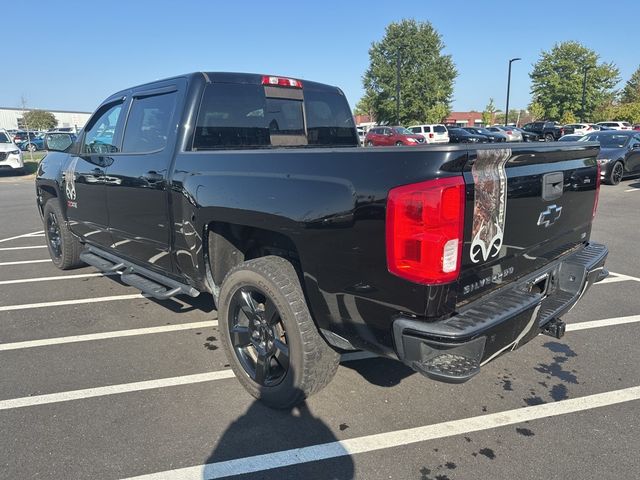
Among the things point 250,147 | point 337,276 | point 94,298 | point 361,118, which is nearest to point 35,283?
point 94,298

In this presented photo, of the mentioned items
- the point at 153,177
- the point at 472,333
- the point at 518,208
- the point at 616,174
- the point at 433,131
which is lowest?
the point at 616,174

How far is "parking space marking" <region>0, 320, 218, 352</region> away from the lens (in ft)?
12.6

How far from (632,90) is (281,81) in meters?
82.4

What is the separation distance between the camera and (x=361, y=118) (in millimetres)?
87375

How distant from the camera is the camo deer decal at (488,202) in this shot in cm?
213

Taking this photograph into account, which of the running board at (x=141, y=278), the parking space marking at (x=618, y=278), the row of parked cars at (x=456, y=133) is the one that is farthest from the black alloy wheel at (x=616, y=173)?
the running board at (x=141, y=278)

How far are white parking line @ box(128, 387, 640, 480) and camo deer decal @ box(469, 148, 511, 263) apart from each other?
1.06 m

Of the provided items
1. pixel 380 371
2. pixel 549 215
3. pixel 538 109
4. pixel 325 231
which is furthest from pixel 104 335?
pixel 538 109

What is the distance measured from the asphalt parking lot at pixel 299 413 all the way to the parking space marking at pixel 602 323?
0.02 metres

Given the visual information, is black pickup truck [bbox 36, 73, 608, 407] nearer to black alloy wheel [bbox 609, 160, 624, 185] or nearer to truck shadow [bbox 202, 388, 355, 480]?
truck shadow [bbox 202, 388, 355, 480]

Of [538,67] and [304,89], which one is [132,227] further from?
[538,67]

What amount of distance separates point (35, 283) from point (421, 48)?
6110 centimetres

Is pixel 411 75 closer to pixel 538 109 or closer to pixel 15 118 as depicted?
pixel 538 109

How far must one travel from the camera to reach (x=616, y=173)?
1435 cm
